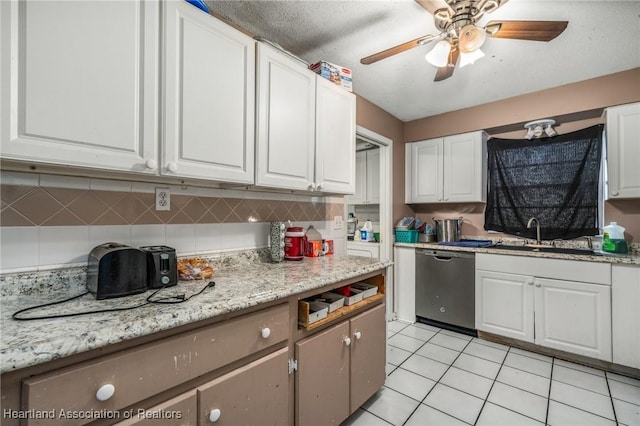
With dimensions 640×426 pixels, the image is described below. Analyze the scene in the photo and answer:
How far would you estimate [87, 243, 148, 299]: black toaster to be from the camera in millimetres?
1042

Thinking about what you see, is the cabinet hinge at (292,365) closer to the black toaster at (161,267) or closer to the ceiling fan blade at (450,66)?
the black toaster at (161,267)

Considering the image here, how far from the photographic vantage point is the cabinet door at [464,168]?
3.09 m

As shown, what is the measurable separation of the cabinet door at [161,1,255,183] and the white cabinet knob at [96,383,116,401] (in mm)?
770

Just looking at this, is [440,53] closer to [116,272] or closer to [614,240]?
[116,272]

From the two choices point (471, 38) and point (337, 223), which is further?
point (337, 223)

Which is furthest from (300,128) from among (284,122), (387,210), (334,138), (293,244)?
(387,210)

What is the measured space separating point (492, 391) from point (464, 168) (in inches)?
84.8

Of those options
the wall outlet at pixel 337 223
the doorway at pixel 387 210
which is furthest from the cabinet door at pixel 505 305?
the wall outlet at pixel 337 223

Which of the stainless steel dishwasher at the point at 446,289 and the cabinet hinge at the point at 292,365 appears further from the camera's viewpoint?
the stainless steel dishwasher at the point at 446,289

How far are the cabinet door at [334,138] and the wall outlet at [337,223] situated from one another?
1.39 feet

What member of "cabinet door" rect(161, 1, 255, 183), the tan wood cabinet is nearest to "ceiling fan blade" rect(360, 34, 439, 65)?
"cabinet door" rect(161, 1, 255, 183)

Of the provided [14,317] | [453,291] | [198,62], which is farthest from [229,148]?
[453,291]

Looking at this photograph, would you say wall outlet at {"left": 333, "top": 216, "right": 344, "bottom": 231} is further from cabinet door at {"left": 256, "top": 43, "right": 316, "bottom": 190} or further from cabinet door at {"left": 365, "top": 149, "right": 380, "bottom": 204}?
cabinet door at {"left": 365, "top": 149, "right": 380, "bottom": 204}

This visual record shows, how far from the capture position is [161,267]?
1201 millimetres
